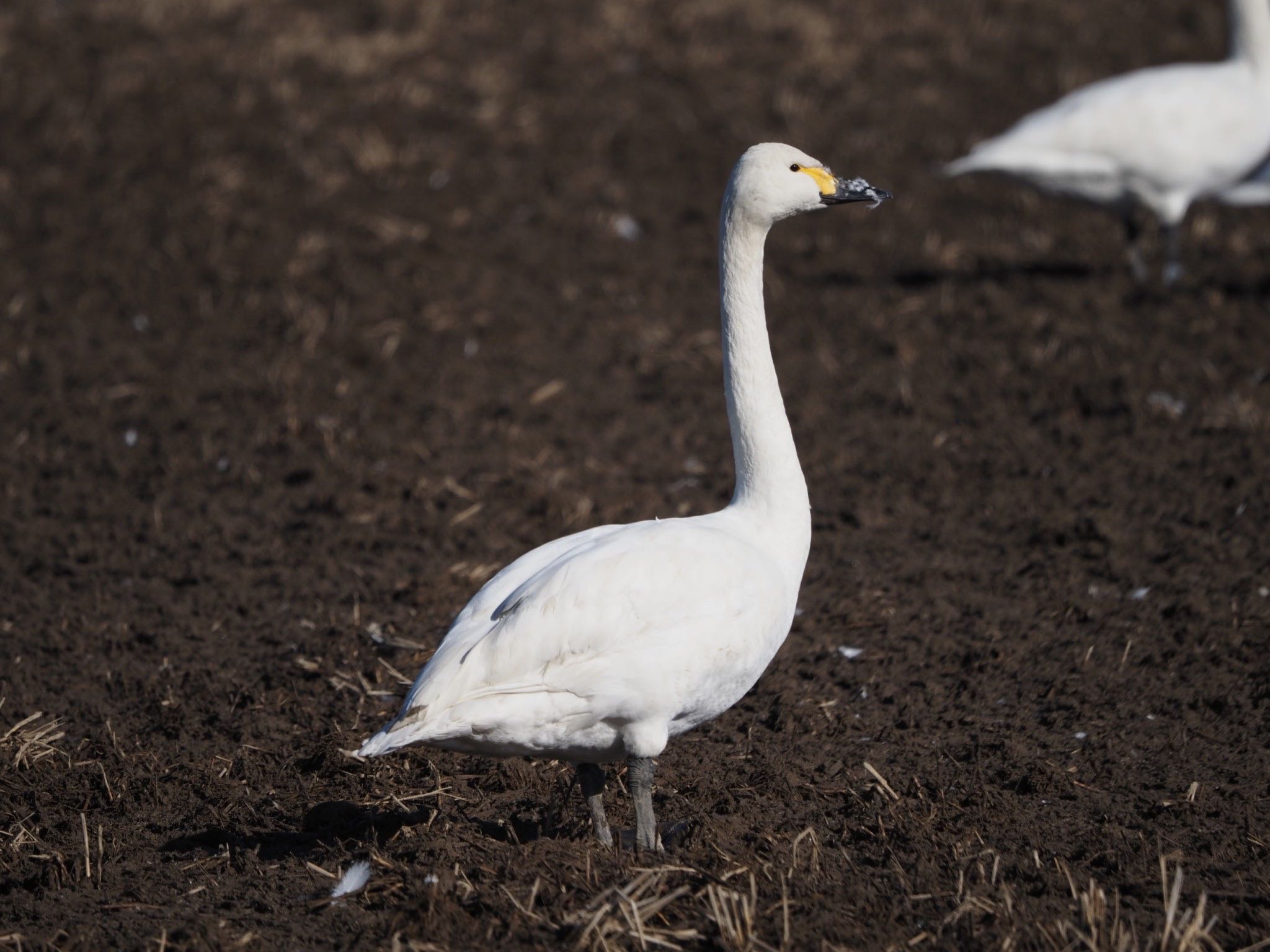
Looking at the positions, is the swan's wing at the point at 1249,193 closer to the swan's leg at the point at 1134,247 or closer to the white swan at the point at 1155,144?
the white swan at the point at 1155,144

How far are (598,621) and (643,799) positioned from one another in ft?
1.93

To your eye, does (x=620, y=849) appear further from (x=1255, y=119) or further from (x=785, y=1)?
(x=785, y=1)

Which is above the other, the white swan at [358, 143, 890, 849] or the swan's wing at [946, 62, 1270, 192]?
the white swan at [358, 143, 890, 849]

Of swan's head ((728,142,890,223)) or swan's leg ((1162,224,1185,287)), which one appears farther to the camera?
swan's leg ((1162,224,1185,287))

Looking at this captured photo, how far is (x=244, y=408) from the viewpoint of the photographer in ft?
28.8

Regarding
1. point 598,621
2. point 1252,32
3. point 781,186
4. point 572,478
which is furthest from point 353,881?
point 1252,32

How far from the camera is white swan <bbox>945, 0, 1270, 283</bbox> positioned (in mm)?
9781

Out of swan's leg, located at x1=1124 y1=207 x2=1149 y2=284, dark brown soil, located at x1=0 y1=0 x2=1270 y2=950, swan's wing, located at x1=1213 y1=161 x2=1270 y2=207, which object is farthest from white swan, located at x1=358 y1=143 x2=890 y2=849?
swan's wing, located at x1=1213 y1=161 x2=1270 y2=207

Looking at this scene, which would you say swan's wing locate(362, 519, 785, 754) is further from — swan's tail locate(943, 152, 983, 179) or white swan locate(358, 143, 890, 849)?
swan's tail locate(943, 152, 983, 179)

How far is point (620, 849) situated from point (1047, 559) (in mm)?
3123

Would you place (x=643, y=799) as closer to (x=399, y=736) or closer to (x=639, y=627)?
(x=639, y=627)

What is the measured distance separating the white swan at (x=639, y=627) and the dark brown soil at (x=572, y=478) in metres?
0.40

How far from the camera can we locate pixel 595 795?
4742 mm

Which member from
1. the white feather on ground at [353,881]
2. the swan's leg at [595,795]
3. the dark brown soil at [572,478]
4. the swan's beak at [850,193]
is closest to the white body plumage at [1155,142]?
the dark brown soil at [572,478]
